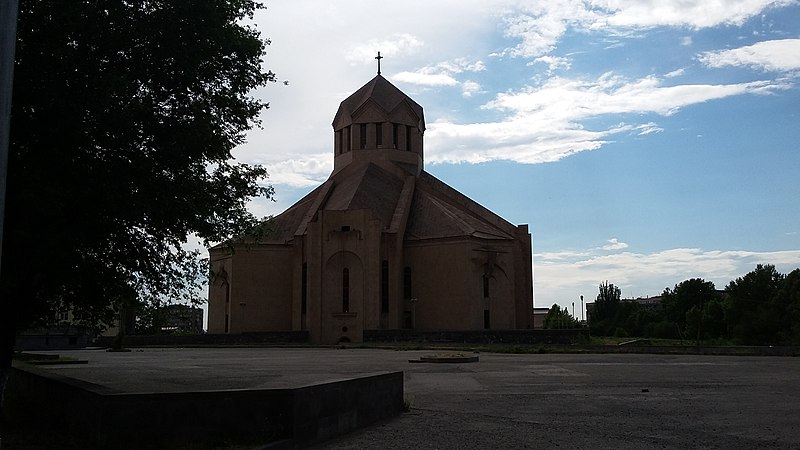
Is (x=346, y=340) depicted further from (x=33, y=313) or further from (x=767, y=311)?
(x=767, y=311)

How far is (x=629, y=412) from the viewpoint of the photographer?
11.5m

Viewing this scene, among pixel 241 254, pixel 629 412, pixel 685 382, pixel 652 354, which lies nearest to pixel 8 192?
pixel 629 412

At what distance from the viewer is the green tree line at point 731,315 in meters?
62.9

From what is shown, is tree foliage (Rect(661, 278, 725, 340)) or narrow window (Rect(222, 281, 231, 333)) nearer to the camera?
narrow window (Rect(222, 281, 231, 333))

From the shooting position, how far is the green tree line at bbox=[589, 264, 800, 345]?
62.9m

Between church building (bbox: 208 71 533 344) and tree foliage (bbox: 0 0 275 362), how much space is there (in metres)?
35.0

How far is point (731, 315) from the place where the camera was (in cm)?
6775

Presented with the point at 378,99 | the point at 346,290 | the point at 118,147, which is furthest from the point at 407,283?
the point at 118,147

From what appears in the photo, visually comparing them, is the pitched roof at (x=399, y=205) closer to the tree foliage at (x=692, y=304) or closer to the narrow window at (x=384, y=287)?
the narrow window at (x=384, y=287)

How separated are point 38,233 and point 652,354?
26069mm

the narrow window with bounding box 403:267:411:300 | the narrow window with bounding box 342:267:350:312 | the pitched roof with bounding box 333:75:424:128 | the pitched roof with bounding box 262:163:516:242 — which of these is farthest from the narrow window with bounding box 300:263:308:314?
the pitched roof with bounding box 333:75:424:128

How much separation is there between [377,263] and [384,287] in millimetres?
2282

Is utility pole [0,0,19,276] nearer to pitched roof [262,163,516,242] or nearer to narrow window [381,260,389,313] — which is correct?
pitched roof [262,163,516,242]

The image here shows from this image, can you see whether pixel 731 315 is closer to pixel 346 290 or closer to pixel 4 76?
pixel 346 290
